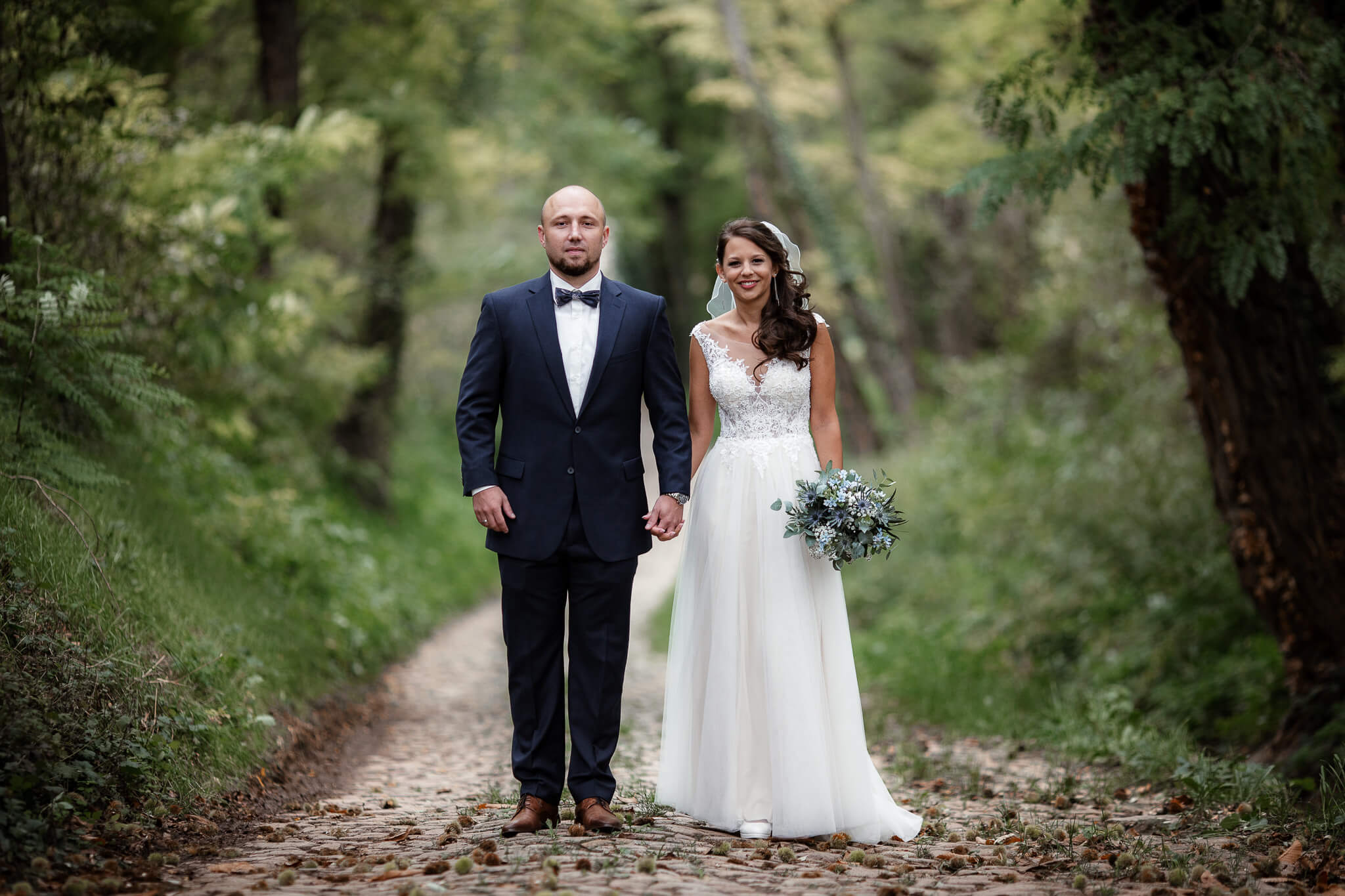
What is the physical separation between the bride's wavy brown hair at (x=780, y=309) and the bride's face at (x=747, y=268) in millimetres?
26

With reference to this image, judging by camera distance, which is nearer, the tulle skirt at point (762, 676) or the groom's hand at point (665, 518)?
the groom's hand at point (665, 518)

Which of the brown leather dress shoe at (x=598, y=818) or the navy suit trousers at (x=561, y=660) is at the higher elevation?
the navy suit trousers at (x=561, y=660)

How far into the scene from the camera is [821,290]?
22.1 metres

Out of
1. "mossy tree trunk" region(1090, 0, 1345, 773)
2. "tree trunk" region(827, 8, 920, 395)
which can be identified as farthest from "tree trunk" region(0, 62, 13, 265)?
"tree trunk" region(827, 8, 920, 395)

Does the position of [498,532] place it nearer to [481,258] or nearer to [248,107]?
[248,107]

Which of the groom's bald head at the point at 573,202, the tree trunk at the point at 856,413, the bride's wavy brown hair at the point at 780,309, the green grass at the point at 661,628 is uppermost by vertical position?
the tree trunk at the point at 856,413

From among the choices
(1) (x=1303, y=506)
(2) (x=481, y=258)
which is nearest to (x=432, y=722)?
(1) (x=1303, y=506)

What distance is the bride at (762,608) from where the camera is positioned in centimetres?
470

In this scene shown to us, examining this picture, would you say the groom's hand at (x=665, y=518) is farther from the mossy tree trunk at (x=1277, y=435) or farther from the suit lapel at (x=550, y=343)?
the mossy tree trunk at (x=1277, y=435)

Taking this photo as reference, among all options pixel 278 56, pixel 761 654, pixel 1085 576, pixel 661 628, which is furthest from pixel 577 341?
pixel 661 628

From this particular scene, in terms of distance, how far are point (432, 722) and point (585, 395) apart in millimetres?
4382

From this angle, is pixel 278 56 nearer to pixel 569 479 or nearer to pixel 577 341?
pixel 577 341

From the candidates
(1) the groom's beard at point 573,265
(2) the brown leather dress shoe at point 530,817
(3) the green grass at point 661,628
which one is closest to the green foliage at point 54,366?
(1) the groom's beard at point 573,265

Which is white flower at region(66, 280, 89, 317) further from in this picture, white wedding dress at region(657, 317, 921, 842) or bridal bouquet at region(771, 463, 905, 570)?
bridal bouquet at region(771, 463, 905, 570)
